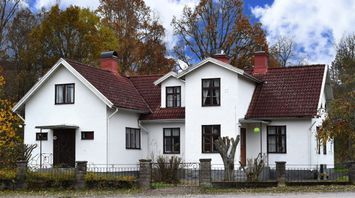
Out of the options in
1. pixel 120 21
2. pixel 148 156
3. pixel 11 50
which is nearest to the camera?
pixel 148 156

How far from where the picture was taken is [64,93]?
118 feet

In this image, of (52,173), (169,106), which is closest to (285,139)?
(169,106)

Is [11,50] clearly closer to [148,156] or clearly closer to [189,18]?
[189,18]

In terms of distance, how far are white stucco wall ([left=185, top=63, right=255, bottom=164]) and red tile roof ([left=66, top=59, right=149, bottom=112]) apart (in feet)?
11.5

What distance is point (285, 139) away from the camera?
34.5m

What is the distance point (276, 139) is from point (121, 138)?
8.39 meters

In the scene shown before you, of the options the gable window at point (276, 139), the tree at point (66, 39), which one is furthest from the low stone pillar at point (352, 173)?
the tree at point (66, 39)

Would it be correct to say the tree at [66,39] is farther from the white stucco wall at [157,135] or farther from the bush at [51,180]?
the bush at [51,180]

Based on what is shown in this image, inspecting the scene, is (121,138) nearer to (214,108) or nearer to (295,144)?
(214,108)

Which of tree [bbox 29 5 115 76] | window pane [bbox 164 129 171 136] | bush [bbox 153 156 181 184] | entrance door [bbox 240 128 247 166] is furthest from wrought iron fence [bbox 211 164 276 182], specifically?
tree [bbox 29 5 115 76]

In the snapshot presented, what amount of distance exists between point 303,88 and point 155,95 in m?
8.83

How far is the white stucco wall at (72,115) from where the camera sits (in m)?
34.5

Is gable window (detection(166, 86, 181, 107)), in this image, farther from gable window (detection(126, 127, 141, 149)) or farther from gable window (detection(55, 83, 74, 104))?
gable window (detection(55, 83, 74, 104))

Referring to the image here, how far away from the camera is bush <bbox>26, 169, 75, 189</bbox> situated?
2791cm
